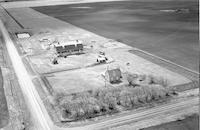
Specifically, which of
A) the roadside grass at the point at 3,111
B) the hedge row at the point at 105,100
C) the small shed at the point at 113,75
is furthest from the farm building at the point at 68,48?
the hedge row at the point at 105,100

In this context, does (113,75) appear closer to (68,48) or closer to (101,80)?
(101,80)

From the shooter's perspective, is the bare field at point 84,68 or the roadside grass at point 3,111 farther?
the bare field at point 84,68

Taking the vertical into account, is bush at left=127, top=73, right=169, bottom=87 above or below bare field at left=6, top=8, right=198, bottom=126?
below

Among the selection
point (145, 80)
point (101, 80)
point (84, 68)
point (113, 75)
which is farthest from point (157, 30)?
point (101, 80)

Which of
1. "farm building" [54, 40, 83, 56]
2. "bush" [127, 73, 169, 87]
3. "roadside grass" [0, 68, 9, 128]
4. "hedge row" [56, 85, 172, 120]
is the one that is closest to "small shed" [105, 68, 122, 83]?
"bush" [127, 73, 169, 87]

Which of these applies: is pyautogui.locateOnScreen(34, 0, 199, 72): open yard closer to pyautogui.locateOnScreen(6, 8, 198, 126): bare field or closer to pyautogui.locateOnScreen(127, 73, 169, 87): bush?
pyautogui.locateOnScreen(6, 8, 198, 126): bare field

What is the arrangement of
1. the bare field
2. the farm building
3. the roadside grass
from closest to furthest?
1. the roadside grass
2. the bare field
3. the farm building

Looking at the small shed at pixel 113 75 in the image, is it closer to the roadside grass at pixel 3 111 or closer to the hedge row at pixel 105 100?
the hedge row at pixel 105 100

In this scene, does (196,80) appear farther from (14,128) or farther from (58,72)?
(14,128)
